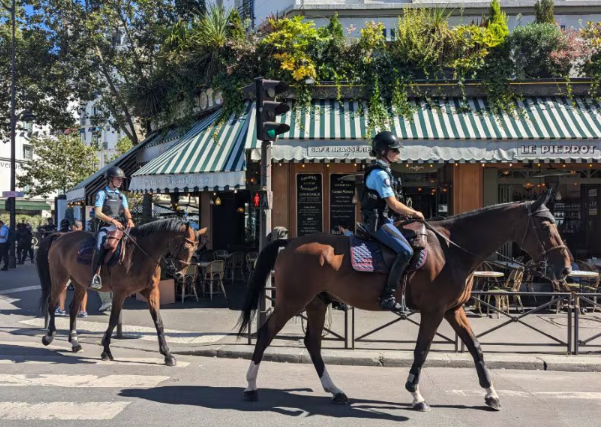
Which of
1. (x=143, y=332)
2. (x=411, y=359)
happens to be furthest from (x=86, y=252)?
(x=411, y=359)

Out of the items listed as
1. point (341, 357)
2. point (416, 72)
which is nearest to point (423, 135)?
point (416, 72)

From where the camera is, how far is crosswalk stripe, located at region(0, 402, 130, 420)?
17.8ft

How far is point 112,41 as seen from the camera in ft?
73.0

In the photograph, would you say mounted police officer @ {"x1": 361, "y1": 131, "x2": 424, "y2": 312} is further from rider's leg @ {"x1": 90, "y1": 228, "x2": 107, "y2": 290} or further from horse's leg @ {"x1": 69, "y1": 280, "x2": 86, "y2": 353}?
horse's leg @ {"x1": 69, "y1": 280, "x2": 86, "y2": 353}

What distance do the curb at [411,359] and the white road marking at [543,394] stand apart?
1316 mm

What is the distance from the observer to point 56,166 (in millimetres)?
34312

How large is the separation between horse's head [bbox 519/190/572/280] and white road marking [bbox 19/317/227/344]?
5656 millimetres

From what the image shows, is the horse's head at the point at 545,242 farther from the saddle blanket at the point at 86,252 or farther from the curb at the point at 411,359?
the saddle blanket at the point at 86,252

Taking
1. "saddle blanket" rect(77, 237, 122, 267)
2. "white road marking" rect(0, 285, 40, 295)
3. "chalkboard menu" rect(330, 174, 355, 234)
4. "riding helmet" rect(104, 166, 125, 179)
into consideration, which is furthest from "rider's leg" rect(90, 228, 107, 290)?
"white road marking" rect(0, 285, 40, 295)

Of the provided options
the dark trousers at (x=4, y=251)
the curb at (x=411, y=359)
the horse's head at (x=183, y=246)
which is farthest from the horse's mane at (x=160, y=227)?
the dark trousers at (x=4, y=251)

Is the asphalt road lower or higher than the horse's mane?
lower

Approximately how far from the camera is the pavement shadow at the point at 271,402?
577cm

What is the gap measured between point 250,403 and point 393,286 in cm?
200

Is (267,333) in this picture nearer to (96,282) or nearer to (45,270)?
(96,282)
